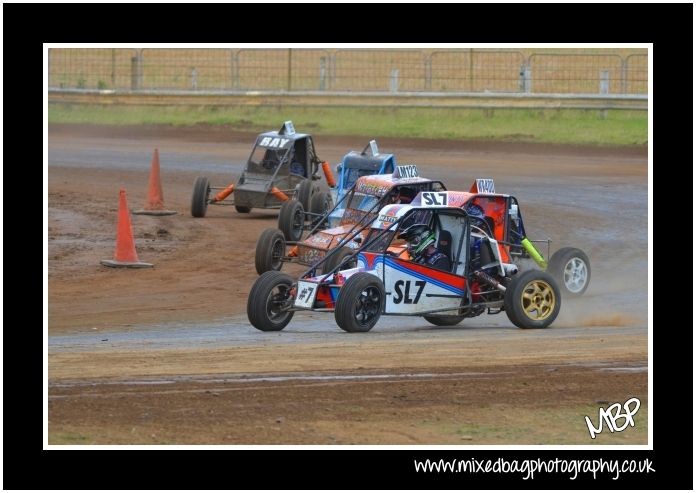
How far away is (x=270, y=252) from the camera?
16969 millimetres

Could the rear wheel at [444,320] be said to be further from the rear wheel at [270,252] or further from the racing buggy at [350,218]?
the rear wheel at [270,252]

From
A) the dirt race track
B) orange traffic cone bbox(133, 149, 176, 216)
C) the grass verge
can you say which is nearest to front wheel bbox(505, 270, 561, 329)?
the dirt race track

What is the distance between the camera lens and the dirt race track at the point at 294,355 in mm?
8773

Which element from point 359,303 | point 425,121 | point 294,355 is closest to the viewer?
point 294,355

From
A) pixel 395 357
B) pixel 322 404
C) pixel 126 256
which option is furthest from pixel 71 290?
pixel 322 404

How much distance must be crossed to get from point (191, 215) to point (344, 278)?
33.1 ft

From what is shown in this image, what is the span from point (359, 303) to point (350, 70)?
82.7ft

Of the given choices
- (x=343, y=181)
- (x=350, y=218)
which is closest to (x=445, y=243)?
(x=350, y=218)

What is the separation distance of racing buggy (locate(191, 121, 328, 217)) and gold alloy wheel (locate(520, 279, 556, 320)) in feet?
29.5

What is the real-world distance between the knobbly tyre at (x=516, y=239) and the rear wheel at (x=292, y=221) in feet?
12.7

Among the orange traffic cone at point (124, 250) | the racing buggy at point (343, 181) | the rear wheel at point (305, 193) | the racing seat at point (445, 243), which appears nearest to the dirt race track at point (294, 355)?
the orange traffic cone at point (124, 250)

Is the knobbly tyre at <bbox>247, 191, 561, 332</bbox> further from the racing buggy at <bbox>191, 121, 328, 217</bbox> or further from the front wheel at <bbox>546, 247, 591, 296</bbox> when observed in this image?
the racing buggy at <bbox>191, 121, 328, 217</bbox>

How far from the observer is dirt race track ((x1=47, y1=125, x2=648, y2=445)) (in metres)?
8.77

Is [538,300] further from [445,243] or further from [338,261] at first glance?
[338,261]
